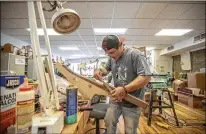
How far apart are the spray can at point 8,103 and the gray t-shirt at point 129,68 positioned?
938 millimetres

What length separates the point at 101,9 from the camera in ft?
10.4

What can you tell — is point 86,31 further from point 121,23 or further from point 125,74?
point 125,74

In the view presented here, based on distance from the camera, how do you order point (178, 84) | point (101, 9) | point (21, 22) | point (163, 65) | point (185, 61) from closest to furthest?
point (101, 9), point (21, 22), point (178, 84), point (185, 61), point (163, 65)

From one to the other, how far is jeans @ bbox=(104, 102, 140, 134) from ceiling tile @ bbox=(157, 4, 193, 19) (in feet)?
8.25

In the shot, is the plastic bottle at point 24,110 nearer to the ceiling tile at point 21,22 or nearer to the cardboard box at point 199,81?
the ceiling tile at point 21,22

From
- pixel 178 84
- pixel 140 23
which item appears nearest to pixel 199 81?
pixel 178 84

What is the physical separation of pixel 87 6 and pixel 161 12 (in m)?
1.62

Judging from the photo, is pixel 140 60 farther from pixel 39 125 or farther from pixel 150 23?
pixel 150 23

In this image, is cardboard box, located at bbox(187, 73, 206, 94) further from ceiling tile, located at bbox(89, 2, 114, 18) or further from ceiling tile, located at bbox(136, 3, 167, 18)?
ceiling tile, located at bbox(89, 2, 114, 18)

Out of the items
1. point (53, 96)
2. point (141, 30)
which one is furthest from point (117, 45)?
point (141, 30)

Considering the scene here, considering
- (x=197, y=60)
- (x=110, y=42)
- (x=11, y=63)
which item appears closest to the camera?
(x=110, y=42)

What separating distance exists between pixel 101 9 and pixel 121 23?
1.01 meters

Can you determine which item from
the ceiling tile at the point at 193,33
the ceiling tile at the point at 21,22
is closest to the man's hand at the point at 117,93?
the ceiling tile at the point at 21,22

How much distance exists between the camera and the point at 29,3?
727mm
